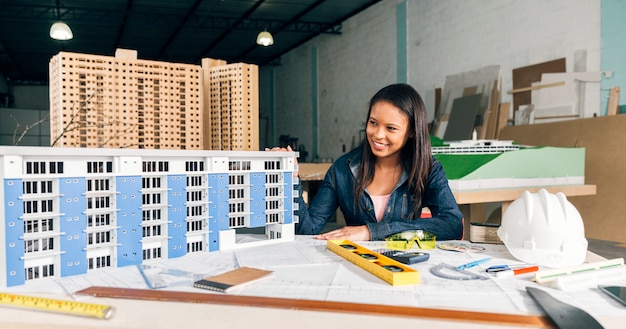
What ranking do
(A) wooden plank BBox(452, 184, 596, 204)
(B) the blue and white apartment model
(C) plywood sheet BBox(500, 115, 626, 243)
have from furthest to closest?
(C) plywood sheet BBox(500, 115, 626, 243)
(A) wooden plank BBox(452, 184, 596, 204)
(B) the blue and white apartment model

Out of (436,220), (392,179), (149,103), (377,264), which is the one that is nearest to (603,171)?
(392,179)

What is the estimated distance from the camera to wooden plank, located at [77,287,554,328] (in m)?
0.96

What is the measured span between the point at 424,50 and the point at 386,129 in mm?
5898

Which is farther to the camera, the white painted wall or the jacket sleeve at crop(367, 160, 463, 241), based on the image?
the white painted wall

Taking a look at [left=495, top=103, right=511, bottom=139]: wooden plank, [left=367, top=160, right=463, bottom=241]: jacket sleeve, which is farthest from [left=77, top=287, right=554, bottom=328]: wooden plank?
[left=495, top=103, right=511, bottom=139]: wooden plank

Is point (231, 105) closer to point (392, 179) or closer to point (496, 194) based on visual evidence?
point (392, 179)

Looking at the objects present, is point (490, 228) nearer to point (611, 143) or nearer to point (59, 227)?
point (59, 227)

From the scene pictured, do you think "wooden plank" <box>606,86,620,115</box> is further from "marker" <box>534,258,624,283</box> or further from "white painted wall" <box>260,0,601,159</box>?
"marker" <box>534,258,624,283</box>

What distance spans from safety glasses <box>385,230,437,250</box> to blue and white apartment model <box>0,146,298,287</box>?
0.46m

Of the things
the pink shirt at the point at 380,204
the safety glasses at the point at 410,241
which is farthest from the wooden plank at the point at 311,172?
the safety glasses at the point at 410,241

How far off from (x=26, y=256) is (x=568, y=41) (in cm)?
559

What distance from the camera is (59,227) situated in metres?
1.25

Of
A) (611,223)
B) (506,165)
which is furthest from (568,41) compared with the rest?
(506,165)

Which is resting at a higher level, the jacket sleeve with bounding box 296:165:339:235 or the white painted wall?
the white painted wall
